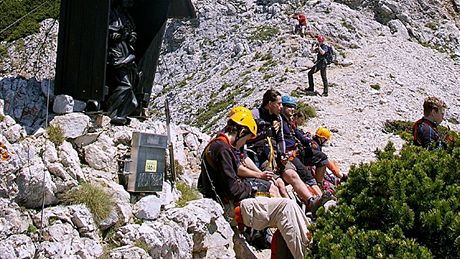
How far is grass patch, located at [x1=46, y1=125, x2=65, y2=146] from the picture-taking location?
19.7 ft

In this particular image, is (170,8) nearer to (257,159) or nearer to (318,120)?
(257,159)

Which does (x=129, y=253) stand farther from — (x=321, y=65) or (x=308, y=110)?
(x=321, y=65)

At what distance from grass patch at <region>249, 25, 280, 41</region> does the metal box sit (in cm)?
2389

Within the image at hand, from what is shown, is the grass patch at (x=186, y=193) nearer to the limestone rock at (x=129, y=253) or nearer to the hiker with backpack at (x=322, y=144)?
the limestone rock at (x=129, y=253)

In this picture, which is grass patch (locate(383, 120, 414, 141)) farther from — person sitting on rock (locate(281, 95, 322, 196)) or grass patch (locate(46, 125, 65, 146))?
grass patch (locate(46, 125, 65, 146))

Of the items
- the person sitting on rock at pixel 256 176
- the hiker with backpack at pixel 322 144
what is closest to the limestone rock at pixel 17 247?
the person sitting on rock at pixel 256 176

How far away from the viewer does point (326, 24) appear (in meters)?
30.5

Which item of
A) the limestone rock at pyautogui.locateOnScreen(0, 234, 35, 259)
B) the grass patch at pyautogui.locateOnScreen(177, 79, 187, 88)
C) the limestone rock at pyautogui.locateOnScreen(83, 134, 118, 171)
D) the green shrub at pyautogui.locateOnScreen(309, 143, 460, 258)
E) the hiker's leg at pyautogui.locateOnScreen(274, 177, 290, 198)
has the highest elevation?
the green shrub at pyautogui.locateOnScreen(309, 143, 460, 258)

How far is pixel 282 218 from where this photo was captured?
6.14m

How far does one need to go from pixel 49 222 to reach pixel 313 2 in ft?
101

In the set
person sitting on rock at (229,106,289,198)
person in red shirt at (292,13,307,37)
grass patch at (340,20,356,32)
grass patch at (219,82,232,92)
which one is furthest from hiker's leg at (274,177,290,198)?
grass patch at (340,20,356,32)

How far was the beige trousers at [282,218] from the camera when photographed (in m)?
5.97

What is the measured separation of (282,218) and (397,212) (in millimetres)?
1754

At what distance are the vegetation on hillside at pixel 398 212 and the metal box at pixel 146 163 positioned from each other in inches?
83.9
